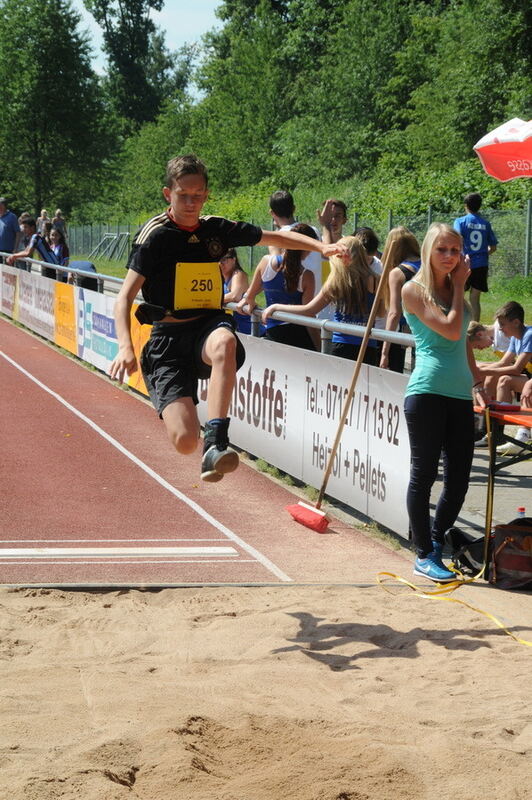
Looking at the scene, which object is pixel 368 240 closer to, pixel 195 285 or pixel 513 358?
pixel 513 358

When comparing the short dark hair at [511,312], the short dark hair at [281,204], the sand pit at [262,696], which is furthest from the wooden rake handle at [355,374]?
the short dark hair at [511,312]

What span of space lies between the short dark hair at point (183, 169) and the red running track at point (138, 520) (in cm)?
247

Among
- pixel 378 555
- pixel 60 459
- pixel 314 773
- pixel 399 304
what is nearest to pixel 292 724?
pixel 314 773

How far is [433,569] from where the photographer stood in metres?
7.00

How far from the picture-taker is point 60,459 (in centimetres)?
1081

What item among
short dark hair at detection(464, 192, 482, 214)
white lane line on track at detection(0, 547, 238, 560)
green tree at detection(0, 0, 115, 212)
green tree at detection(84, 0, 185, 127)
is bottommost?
white lane line on track at detection(0, 547, 238, 560)

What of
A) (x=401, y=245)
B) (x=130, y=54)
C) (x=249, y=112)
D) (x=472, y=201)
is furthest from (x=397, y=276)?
(x=130, y=54)

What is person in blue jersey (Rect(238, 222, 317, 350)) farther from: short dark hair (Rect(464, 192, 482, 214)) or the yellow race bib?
short dark hair (Rect(464, 192, 482, 214))

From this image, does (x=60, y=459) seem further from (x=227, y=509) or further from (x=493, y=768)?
(x=493, y=768)

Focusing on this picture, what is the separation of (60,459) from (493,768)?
23.6 feet

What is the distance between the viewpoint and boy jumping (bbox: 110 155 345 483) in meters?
5.95

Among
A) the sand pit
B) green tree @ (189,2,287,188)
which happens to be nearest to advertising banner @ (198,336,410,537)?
the sand pit

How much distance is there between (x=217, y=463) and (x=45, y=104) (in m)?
57.3

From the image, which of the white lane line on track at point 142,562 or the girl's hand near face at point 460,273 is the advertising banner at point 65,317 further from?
the girl's hand near face at point 460,273
